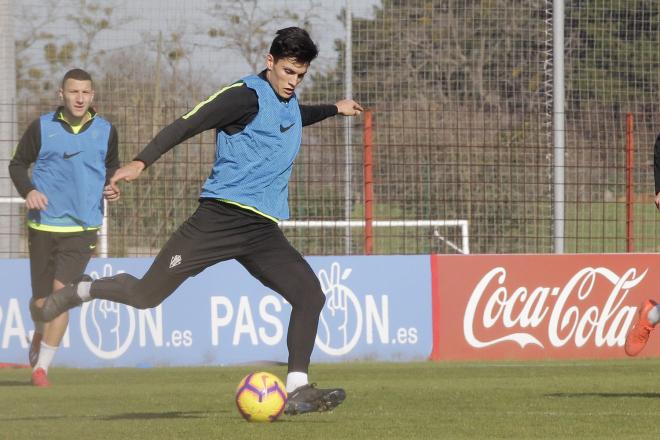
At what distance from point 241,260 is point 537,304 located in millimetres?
6769

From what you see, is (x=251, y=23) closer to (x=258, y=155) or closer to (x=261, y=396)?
(x=258, y=155)

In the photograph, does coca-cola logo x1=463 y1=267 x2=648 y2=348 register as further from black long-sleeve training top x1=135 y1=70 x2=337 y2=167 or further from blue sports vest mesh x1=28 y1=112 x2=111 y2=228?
black long-sleeve training top x1=135 y1=70 x2=337 y2=167

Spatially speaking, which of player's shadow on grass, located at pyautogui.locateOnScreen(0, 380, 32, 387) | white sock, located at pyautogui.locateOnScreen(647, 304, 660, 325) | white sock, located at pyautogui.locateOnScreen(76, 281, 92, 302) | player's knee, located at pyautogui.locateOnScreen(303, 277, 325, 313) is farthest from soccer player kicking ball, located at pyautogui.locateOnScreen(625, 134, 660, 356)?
player's shadow on grass, located at pyautogui.locateOnScreen(0, 380, 32, 387)

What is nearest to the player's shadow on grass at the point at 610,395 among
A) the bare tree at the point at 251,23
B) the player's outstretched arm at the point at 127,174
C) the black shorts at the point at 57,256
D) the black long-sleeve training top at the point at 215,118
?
the black long-sleeve training top at the point at 215,118

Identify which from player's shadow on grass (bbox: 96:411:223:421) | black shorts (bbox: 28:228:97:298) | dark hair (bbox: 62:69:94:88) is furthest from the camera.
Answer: black shorts (bbox: 28:228:97:298)

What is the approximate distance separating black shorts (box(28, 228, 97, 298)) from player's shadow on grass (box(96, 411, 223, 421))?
232 centimetres

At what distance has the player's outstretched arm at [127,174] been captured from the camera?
7203mm

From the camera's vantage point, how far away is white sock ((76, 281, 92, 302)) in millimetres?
8797

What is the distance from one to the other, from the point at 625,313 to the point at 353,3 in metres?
5.36

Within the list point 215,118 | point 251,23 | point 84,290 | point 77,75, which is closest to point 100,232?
point 77,75

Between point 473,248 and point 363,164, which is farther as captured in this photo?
point 473,248

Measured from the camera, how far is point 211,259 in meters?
8.05

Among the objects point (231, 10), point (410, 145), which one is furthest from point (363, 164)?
point (231, 10)

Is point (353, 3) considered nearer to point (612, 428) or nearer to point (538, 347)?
point (538, 347)
